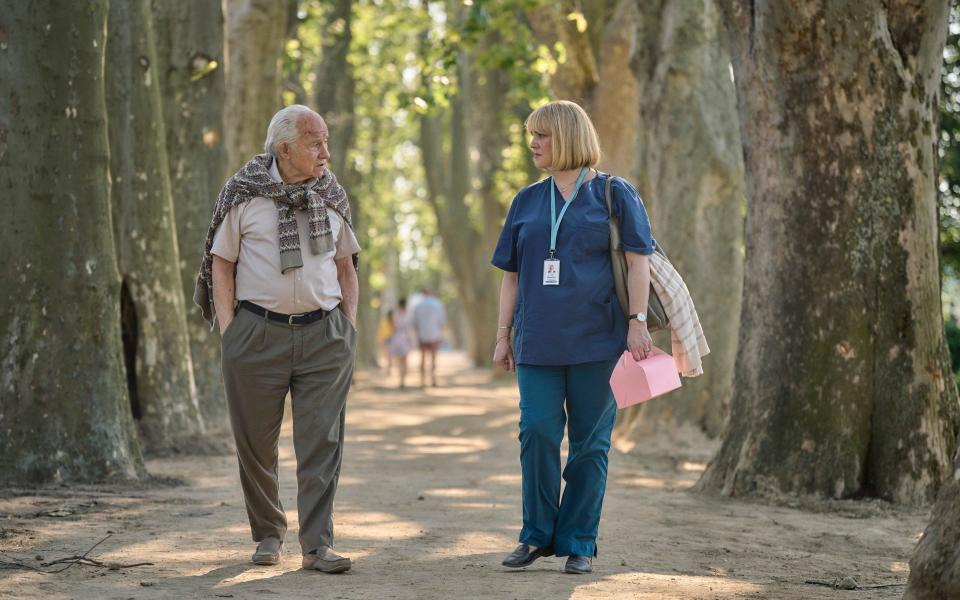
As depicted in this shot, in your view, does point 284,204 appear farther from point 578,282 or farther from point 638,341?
point 638,341

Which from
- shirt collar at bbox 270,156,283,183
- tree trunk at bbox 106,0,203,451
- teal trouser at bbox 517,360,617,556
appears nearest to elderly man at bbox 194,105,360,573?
shirt collar at bbox 270,156,283,183

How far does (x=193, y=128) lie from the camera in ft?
47.0

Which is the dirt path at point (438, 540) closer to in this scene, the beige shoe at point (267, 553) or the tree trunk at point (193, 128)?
the beige shoe at point (267, 553)

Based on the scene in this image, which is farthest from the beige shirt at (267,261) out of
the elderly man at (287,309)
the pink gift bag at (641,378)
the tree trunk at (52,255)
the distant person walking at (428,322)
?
the distant person walking at (428,322)

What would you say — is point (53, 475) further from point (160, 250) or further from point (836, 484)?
point (836, 484)

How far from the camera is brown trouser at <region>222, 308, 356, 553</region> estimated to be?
6211 millimetres

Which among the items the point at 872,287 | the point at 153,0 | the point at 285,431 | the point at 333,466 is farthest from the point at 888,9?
the point at 285,431

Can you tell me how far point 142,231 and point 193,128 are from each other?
2.31 metres

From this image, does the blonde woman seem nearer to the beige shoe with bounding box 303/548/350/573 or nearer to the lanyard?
the lanyard

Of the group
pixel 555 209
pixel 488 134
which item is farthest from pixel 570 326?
pixel 488 134

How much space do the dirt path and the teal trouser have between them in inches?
7.6

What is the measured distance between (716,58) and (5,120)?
7.49 metres

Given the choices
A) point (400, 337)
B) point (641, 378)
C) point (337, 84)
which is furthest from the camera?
point (337, 84)

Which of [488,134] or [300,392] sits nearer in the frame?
[300,392]
